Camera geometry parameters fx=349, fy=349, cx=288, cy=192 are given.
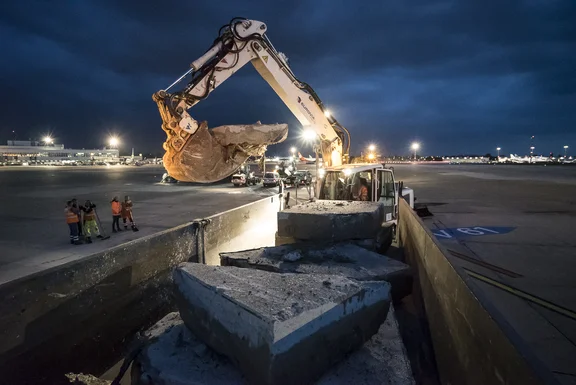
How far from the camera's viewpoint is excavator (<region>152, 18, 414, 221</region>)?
6191 mm

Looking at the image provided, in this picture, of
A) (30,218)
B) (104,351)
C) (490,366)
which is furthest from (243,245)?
Result: (30,218)

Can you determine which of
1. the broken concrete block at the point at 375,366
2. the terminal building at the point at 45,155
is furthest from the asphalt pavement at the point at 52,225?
the terminal building at the point at 45,155

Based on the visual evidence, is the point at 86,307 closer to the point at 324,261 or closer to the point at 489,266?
the point at 324,261

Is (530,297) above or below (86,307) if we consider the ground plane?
below

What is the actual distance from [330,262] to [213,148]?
3167 mm

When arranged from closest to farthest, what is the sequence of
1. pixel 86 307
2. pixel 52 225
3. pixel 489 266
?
1. pixel 86 307
2. pixel 489 266
3. pixel 52 225

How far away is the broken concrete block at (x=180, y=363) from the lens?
244cm

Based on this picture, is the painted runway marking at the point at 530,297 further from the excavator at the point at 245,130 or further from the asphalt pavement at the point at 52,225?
the asphalt pavement at the point at 52,225

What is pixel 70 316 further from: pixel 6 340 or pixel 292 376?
pixel 292 376

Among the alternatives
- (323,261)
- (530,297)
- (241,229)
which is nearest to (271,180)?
(241,229)

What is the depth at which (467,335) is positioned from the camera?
8.34 feet

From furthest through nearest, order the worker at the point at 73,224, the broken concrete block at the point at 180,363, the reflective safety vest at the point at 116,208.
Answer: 1. the reflective safety vest at the point at 116,208
2. the worker at the point at 73,224
3. the broken concrete block at the point at 180,363

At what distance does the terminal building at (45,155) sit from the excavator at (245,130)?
123273 millimetres

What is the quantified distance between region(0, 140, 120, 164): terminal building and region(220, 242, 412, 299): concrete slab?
418 feet
